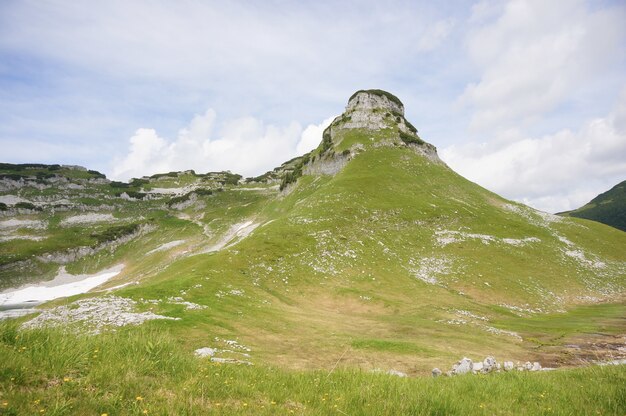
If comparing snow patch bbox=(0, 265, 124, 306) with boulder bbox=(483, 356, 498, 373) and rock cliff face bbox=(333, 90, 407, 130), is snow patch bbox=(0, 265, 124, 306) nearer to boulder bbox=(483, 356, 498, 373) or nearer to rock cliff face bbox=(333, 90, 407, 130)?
rock cliff face bbox=(333, 90, 407, 130)

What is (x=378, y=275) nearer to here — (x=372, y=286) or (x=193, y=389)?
(x=372, y=286)

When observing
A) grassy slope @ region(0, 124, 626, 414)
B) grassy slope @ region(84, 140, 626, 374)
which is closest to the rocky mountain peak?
grassy slope @ region(0, 124, 626, 414)

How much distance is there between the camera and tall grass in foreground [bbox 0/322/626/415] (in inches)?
265

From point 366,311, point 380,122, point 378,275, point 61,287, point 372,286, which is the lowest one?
point 61,287

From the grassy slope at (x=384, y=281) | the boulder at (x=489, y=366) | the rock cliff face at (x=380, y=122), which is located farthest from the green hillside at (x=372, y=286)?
the boulder at (x=489, y=366)

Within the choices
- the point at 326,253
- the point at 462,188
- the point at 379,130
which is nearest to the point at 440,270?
the point at 326,253

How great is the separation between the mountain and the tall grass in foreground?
2.38m

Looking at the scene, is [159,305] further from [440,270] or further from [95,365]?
[440,270]

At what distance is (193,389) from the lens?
25.6 ft

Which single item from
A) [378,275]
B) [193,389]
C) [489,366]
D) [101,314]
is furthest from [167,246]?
[193,389]

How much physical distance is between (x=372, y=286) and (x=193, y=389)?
158 feet

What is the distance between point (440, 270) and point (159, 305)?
46.7 metres

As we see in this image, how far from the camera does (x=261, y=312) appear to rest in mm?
38062

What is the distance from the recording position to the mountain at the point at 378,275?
101 ft
